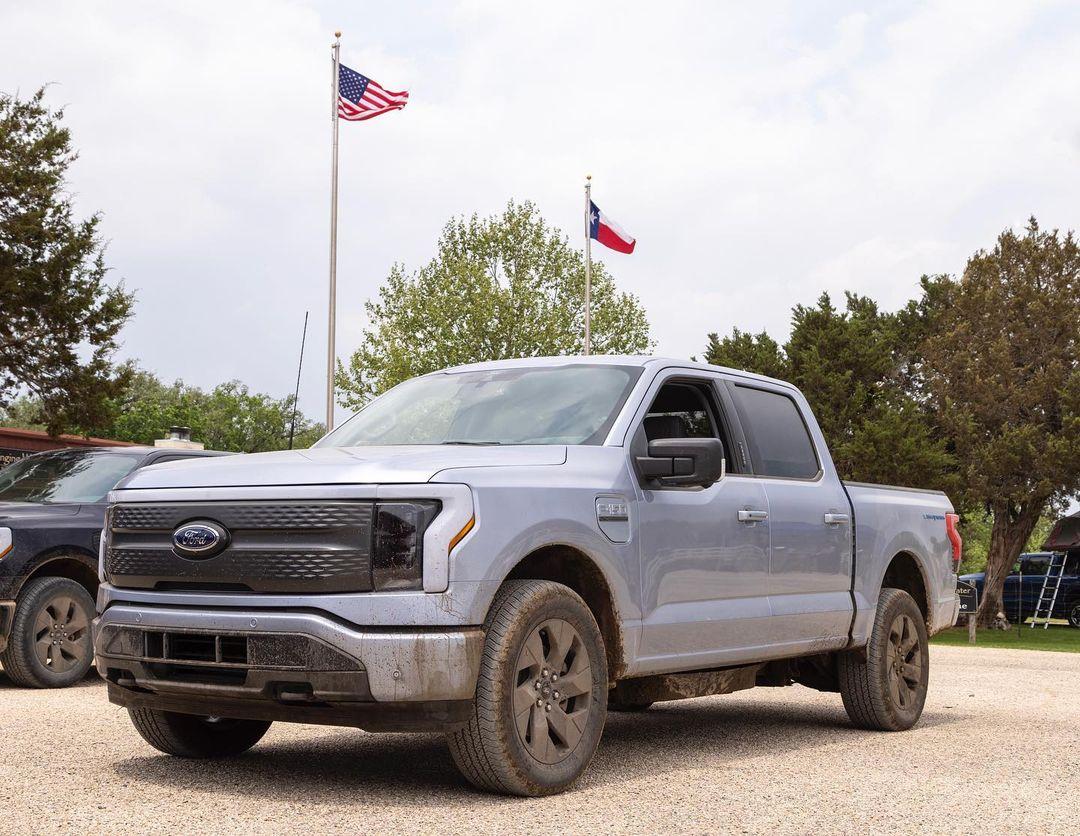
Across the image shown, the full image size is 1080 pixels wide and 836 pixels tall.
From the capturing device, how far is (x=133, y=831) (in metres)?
5.06

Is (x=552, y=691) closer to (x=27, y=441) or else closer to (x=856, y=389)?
(x=27, y=441)

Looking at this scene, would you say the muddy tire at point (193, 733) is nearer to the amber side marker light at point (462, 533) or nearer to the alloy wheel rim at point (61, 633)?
the amber side marker light at point (462, 533)

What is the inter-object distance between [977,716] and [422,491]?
19.6 ft

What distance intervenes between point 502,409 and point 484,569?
5.42 feet

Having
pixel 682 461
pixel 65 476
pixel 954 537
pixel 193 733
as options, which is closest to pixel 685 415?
pixel 682 461

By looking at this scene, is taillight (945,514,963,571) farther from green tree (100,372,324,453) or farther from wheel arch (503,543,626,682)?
green tree (100,372,324,453)

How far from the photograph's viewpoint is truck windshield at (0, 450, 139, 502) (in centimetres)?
1149

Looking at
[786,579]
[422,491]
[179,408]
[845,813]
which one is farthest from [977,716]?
[179,408]

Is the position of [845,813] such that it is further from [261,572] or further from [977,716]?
[977,716]

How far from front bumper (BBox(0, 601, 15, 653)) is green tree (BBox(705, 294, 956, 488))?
90.4ft

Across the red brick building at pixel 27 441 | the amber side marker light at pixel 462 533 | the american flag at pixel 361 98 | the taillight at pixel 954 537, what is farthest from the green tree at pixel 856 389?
the amber side marker light at pixel 462 533

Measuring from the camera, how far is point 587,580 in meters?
6.38

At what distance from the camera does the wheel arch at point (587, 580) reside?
6188mm

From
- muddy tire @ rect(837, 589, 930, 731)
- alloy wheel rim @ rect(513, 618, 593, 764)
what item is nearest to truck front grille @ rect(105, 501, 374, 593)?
alloy wheel rim @ rect(513, 618, 593, 764)
